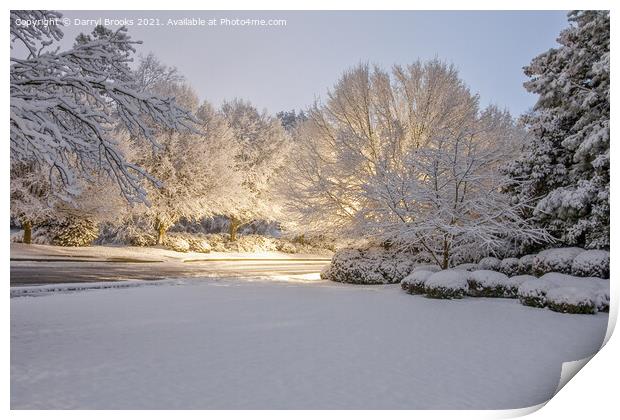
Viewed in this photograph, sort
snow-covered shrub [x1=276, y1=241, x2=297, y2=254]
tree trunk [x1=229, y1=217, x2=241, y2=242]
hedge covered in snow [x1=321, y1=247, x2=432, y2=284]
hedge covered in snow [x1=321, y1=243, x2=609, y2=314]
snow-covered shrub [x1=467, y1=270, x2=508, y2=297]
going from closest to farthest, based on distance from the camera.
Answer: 1. hedge covered in snow [x1=321, y1=243, x2=609, y2=314]
2. snow-covered shrub [x1=467, y1=270, x2=508, y2=297]
3. hedge covered in snow [x1=321, y1=247, x2=432, y2=284]
4. tree trunk [x1=229, y1=217, x2=241, y2=242]
5. snow-covered shrub [x1=276, y1=241, x2=297, y2=254]

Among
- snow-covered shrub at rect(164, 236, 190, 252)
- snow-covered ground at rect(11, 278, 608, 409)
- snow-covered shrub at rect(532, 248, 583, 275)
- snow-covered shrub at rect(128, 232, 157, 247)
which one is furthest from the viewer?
snow-covered shrub at rect(164, 236, 190, 252)

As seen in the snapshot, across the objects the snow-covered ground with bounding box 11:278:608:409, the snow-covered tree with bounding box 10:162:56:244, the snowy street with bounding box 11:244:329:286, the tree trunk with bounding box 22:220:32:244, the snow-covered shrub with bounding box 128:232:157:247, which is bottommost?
the snow-covered ground with bounding box 11:278:608:409

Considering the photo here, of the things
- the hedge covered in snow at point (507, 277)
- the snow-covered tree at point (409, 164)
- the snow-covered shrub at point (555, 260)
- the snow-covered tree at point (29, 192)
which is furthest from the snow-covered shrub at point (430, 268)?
the snow-covered tree at point (29, 192)

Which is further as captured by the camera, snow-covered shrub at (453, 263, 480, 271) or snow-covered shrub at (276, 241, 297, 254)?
snow-covered shrub at (276, 241, 297, 254)

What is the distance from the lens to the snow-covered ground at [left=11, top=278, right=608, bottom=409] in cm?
408

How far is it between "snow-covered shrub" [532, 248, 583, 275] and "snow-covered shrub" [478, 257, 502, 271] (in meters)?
0.99

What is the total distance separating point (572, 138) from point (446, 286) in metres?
3.71

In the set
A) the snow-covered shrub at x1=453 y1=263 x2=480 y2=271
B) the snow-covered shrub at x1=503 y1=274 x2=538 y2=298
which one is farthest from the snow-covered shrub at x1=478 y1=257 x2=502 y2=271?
the snow-covered shrub at x1=503 y1=274 x2=538 y2=298

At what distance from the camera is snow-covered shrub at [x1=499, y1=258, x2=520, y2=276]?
9695 millimetres

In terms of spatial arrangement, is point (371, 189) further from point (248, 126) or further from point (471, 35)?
point (248, 126)

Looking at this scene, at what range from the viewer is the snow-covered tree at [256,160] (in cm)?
1778

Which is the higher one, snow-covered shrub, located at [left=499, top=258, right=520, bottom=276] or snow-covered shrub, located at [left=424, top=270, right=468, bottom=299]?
snow-covered shrub, located at [left=499, top=258, right=520, bottom=276]

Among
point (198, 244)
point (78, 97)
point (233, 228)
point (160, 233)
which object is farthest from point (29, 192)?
point (233, 228)

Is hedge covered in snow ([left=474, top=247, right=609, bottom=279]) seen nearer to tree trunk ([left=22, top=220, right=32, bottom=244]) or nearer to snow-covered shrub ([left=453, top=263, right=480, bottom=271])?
snow-covered shrub ([left=453, top=263, right=480, bottom=271])
